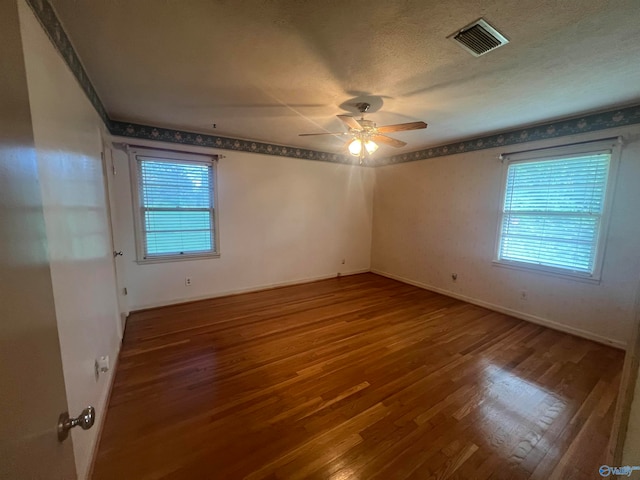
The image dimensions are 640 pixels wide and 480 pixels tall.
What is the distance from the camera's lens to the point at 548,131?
3086mm

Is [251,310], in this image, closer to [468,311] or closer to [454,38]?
[468,311]

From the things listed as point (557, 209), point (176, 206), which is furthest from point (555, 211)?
point (176, 206)

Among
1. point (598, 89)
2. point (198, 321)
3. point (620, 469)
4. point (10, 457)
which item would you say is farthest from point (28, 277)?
point (598, 89)

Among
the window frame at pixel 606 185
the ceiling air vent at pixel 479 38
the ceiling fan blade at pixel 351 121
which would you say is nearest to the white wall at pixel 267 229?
the ceiling fan blade at pixel 351 121

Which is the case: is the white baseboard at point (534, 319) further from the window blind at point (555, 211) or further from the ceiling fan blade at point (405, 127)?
the ceiling fan blade at point (405, 127)

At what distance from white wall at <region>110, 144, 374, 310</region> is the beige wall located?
290cm

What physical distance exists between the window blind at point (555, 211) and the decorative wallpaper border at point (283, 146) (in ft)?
1.08

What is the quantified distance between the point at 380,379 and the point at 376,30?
2.56m

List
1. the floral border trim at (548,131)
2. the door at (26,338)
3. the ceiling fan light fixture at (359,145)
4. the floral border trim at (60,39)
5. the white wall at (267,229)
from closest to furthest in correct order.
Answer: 1. the door at (26,338)
2. the floral border trim at (60,39)
3. the floral border trim at (548,131)
4. the ceiling fan light fixture at (359,145)
5. the white wall at (267,229)

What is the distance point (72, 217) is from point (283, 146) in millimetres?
3347

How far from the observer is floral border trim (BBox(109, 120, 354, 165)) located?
10.6 ft

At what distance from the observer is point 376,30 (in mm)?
1537

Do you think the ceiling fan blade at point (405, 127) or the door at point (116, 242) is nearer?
the ceiling fan blade at point (405, 127)

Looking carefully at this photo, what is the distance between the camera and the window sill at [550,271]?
2.87 m
